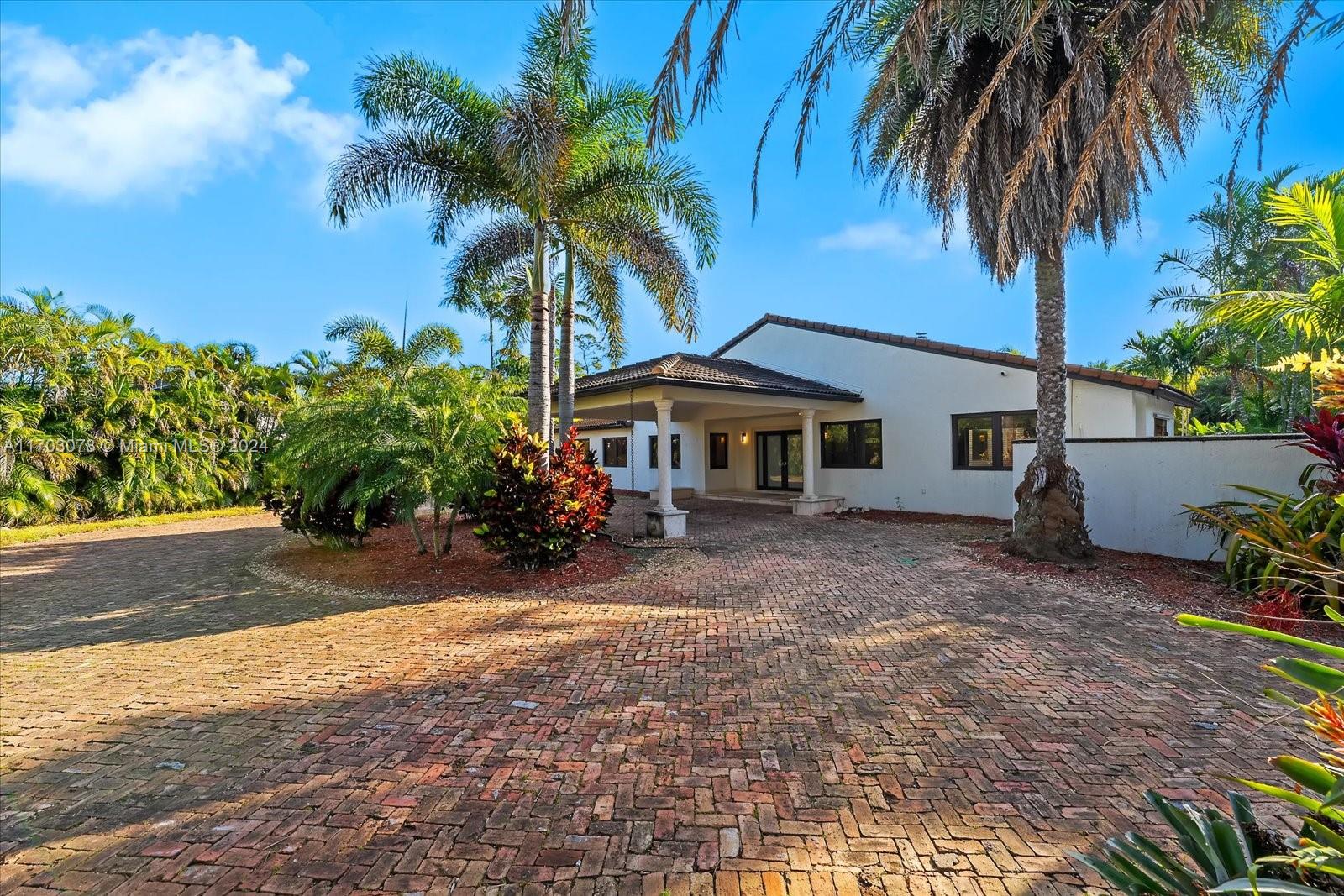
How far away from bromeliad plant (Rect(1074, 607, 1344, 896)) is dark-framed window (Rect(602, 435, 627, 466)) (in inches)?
863

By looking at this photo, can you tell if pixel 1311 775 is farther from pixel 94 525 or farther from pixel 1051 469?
pixel 94 525

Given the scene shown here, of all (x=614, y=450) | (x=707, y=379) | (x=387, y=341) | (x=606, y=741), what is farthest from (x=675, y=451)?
(x=606, y=741)

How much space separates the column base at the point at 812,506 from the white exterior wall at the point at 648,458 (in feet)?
21.7

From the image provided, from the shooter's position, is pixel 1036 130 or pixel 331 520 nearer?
pixel 1036 130

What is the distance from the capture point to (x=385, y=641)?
548 centimetres

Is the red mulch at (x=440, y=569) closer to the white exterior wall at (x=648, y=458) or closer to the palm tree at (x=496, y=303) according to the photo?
the palm tree at (x=496, y=303)

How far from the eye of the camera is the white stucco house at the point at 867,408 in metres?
11.8

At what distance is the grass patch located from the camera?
1243cm

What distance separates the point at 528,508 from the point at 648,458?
48.2 feet

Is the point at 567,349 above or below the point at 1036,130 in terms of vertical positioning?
below

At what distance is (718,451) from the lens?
2114cm

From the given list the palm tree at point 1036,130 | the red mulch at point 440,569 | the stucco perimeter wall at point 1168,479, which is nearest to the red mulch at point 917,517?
the stucco perimeter wall at point 1168,479

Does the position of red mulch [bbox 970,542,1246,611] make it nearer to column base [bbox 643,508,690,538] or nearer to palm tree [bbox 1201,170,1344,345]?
palm tree [bbox 1201,170,1344,345]

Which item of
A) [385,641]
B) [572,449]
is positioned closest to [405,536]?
[572,449]
